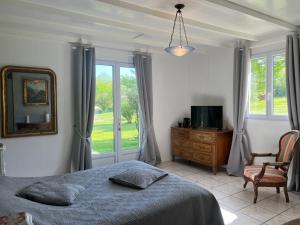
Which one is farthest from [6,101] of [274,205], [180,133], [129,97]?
[274,205]

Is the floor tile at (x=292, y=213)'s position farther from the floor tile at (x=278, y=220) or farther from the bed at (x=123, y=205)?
the bed at (x=123, y=205)

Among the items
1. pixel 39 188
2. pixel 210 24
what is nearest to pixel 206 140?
pixel 210 24

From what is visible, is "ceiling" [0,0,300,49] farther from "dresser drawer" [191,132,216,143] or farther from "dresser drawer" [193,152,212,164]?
"dresser drawer" [193,152,212,164]

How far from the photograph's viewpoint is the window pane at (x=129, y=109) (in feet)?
16.2

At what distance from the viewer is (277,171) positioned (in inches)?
135

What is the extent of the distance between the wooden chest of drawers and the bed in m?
2.22

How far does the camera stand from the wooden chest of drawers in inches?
175

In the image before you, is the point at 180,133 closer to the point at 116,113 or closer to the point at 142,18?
the point at 116,113

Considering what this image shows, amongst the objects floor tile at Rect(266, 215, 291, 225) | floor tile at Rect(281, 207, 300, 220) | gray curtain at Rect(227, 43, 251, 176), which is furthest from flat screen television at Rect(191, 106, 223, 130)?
floor tile at Rect(266, 215, 291, 225)

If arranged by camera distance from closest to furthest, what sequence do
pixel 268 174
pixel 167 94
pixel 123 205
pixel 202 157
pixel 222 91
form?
pixel 123 205 < pixel 268 174 < pixel 202 157 < pixel 222 91 < pixel 167 94

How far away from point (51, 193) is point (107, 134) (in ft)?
9.10

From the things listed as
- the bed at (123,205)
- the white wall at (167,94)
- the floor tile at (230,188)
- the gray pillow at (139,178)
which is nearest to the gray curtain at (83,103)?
the white wall at (167,94)

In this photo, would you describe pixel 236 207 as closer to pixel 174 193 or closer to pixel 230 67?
pixel 174 193

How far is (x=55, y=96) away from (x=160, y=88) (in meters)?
2.37
